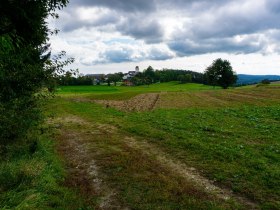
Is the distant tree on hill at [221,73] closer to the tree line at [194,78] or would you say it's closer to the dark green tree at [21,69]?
the tree line at [194,78]

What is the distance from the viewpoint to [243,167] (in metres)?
10.9

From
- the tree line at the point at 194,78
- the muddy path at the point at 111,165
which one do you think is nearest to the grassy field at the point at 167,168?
the muddy path at the point at 111,165

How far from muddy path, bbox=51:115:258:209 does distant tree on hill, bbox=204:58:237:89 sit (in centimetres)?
8240

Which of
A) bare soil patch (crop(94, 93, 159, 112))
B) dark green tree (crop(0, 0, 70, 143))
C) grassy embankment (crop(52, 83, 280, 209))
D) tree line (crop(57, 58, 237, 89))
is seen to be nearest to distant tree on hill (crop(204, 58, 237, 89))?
tree line (crop(57, 58, 237, 89))

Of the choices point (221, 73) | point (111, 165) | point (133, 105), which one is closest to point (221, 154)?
point (111, 165)

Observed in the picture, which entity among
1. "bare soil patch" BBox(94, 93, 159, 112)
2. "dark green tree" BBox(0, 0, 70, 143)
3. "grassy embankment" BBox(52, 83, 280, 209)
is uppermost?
"dark green tree" BBox(0, 0, 70, 143)

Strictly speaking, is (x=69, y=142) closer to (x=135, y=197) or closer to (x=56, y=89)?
(x=56, y=89)

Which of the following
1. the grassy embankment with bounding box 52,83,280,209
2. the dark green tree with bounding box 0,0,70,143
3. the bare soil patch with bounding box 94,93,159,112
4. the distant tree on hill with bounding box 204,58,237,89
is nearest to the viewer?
the dark green tree with bounding box 0,0,70,143

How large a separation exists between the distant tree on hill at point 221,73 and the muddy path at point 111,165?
270ft

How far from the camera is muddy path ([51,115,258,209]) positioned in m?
8.58

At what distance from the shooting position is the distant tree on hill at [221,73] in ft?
315

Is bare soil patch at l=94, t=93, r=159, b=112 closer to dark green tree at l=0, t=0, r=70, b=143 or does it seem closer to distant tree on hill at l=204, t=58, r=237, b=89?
dark green tree at l=0, t=0, r=70, b=143

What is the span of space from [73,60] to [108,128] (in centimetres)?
1092

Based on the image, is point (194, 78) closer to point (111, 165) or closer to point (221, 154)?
point (221, 154)
